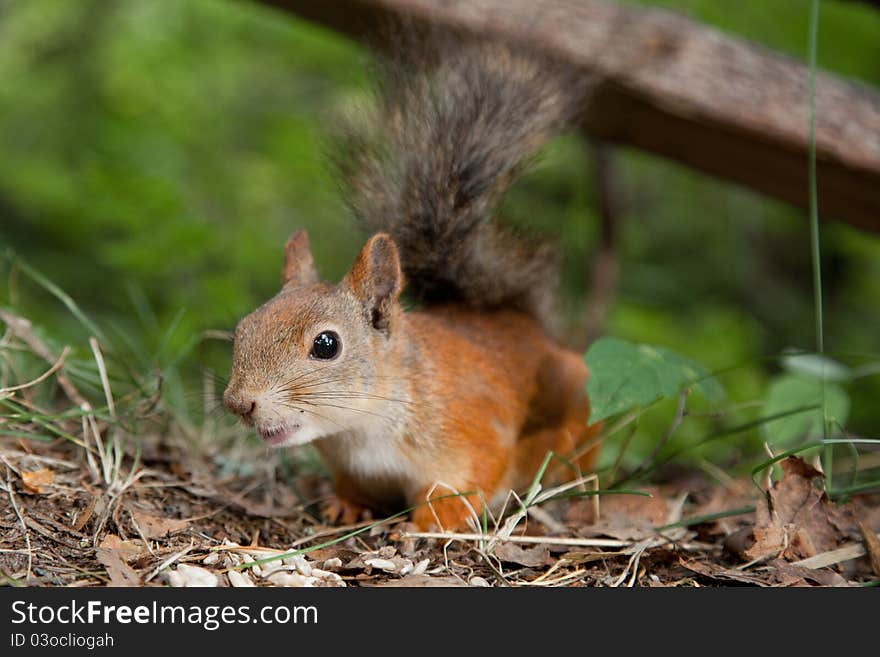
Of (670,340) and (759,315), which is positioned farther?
(759,315)

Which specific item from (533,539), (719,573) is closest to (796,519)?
(719,573)

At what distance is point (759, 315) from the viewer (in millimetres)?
7090

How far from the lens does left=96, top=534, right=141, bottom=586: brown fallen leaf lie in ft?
6.62

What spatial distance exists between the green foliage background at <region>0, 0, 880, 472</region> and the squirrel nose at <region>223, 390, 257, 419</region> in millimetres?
1124

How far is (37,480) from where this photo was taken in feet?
7.90

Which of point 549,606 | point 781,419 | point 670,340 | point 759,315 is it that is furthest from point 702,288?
point 549,606

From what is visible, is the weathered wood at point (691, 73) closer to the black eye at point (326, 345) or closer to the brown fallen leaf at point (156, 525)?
the black eye at point (326, 345)

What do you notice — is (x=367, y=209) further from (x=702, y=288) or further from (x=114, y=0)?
(x=702, y=288)

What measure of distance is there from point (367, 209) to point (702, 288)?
492cm

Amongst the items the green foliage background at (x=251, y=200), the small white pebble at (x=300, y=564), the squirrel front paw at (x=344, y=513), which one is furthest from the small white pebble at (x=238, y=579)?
the green foliage background at (x=251, y=200)

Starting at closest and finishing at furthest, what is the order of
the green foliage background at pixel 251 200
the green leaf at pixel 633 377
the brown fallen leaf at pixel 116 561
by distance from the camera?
the brown fallen leaf at pixel 116 561
the green leaf at pixel 633 377
the green foliage background at pixel 251 200

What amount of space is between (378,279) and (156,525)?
0.89 m

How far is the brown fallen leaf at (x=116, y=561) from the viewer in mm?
2018

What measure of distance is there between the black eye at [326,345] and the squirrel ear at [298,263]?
0.36 metres
